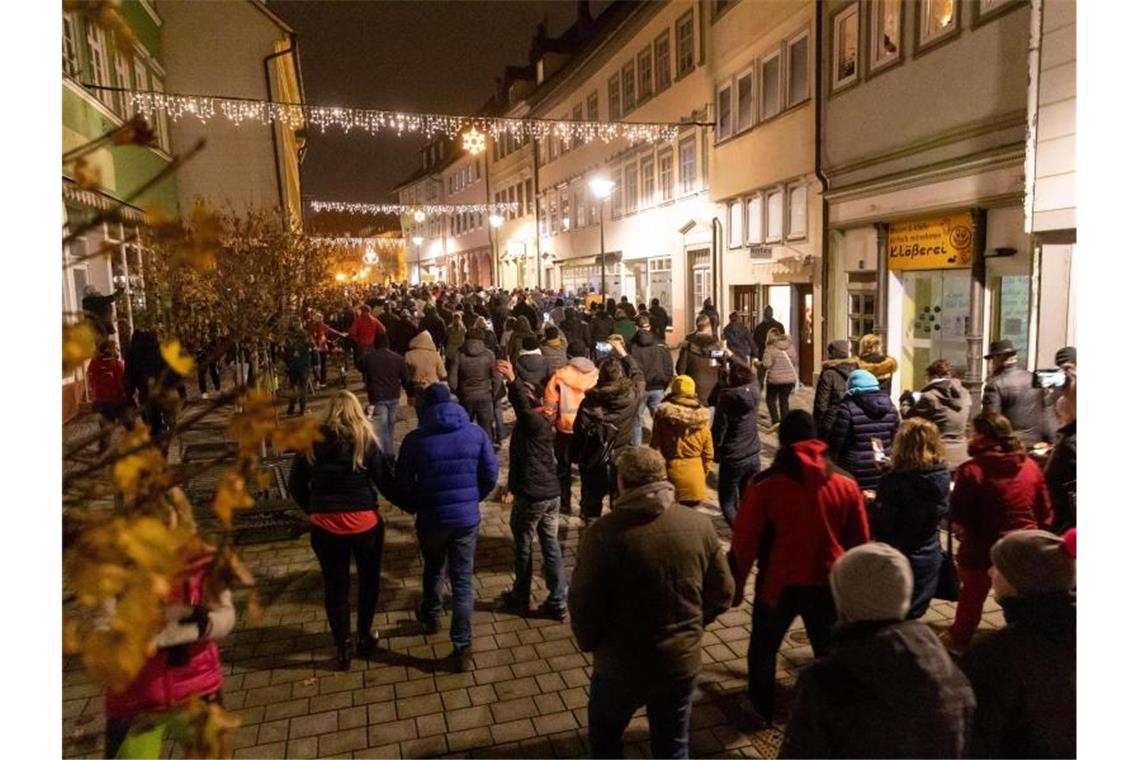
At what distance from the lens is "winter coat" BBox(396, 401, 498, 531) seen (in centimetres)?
498

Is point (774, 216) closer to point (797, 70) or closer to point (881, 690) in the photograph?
point (797, 70)

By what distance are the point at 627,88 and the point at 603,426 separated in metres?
24.2

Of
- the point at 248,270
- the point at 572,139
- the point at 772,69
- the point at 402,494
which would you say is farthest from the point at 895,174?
the point at 572,139

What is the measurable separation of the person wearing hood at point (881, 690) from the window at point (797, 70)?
51.5 ft

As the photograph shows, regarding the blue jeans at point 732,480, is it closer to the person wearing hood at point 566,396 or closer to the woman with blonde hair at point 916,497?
the person wearing hood at point 566,396

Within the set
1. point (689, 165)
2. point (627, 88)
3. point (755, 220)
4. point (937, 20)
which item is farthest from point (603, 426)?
point (627, 88)

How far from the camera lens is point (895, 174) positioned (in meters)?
13.1

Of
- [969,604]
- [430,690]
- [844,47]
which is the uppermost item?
[844,47]

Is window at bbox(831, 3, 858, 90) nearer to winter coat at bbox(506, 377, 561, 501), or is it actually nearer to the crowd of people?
the crowd of people

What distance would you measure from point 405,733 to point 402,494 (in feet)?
4.72

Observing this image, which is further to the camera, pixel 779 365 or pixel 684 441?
pixel 779 365

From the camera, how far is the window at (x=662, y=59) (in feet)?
79.6

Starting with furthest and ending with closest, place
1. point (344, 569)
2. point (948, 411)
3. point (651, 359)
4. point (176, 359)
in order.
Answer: point (651, 359), point (948, 411), point (344, 569), point (176, 359)

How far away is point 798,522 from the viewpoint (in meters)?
4.03
